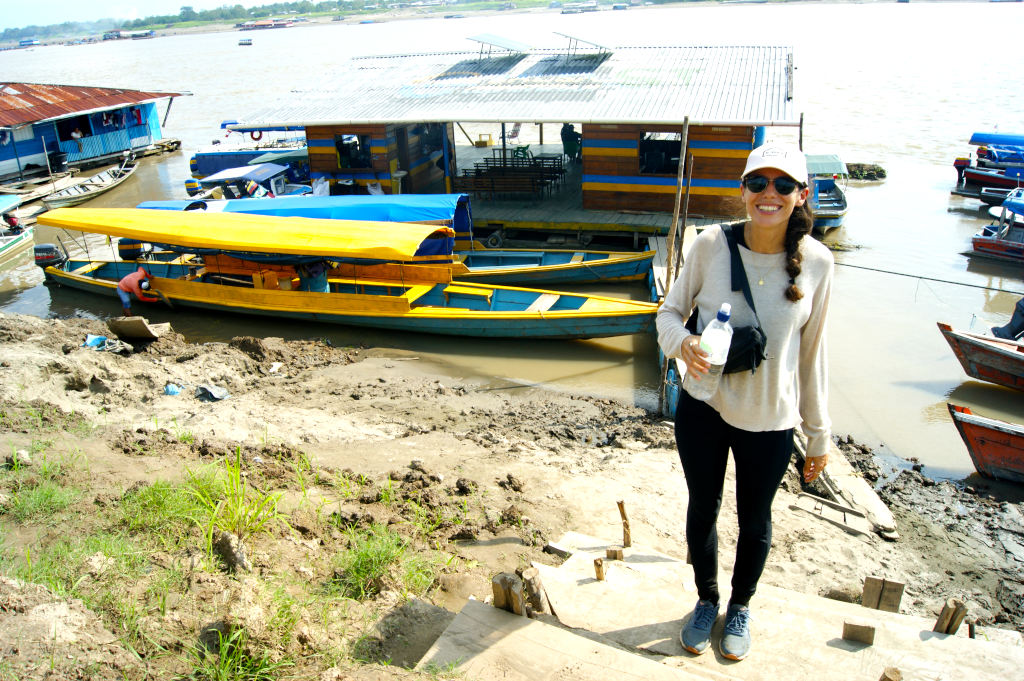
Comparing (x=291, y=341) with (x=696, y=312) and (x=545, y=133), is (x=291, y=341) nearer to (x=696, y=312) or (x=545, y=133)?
(x=696, y=312)

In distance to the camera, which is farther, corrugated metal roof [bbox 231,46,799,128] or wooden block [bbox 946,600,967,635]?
corrugated metal roof [bbox 231,46,799,128]

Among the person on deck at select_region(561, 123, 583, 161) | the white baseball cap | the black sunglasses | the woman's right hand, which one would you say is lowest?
the person on deck at select_region(561, 123, 583, 161)

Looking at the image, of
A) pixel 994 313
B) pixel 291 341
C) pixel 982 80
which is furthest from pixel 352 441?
pixel 982 80

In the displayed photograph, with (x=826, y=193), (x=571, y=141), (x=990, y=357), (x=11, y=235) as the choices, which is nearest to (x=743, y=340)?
(x=990, y=357)

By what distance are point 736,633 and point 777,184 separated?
204cm

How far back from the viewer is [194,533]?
418cm

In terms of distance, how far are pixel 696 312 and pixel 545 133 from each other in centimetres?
2542

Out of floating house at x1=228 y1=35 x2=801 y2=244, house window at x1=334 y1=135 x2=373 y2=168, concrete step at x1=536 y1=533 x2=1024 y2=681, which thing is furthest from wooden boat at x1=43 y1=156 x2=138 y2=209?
concrete step at x1=536 y1=533 x2=1024 y2=681

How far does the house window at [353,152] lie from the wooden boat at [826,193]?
35.0ft

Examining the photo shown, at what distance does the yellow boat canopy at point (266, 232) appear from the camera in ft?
34.2

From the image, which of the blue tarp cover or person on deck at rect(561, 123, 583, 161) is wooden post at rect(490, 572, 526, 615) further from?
person on deck at rect(561, 123, 583, 161)

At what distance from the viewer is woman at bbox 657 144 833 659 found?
106 inches

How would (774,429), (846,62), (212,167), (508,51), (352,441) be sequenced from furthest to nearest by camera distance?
(846,62), (212,167), (508,51), (352,441), (774,429)

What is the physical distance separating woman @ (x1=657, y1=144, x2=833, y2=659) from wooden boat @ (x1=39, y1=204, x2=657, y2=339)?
763 centimetres
